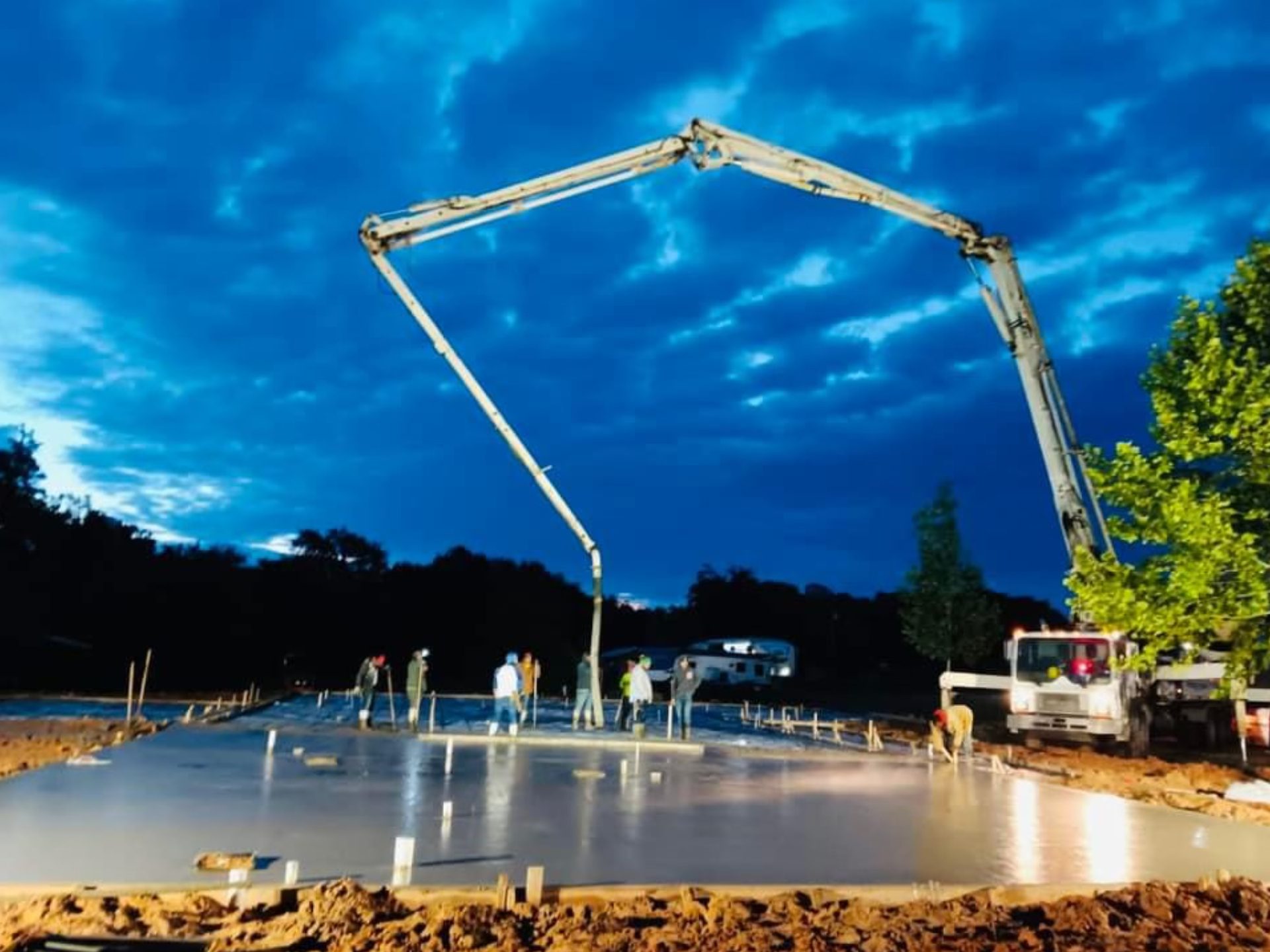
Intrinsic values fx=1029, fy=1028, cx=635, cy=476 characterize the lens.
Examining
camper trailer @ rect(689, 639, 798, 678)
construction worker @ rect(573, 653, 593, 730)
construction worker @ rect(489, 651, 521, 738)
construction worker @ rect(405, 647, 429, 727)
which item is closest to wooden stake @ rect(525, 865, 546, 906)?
construction worker @ rect(489, 651, 521, 738)

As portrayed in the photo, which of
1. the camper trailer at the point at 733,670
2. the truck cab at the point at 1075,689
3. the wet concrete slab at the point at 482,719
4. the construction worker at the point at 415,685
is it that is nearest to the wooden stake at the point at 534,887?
the wet concrete slab at the point at 482,719

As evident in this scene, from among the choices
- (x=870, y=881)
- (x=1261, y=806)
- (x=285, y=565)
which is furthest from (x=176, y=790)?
(x=285, y=565)

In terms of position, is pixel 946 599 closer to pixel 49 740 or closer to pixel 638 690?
pixel 638 690

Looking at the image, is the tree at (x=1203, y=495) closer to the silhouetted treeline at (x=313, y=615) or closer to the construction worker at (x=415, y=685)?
the construction worker at (x=415, y=685)

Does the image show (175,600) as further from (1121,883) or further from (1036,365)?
(1121,883)

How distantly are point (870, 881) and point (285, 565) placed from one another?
234 ft

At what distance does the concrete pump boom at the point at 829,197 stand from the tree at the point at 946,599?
2314cm

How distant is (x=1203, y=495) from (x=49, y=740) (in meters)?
19.8

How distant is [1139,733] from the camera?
23.2m

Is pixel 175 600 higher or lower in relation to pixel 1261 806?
higher

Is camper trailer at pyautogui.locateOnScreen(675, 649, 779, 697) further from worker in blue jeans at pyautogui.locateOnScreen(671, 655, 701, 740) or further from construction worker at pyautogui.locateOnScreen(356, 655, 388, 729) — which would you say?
worker in blue jeans at pyautogui.locateOnScreen(671, 655, 701, 740)

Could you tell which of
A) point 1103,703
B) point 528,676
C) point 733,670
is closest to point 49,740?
point 528,676

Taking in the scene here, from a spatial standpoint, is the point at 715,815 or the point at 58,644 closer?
the point at 715,815

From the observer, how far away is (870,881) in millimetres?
8969
